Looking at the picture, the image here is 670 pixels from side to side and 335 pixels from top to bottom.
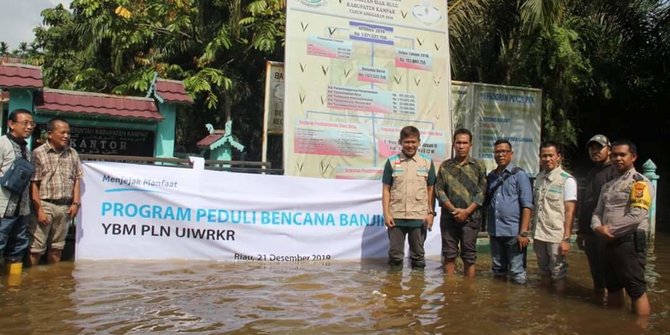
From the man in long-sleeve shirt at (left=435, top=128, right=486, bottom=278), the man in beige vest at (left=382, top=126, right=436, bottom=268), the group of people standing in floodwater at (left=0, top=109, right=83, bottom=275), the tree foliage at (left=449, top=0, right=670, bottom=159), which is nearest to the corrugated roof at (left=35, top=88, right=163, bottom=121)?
the group of people standing in floodwater at (left=0, top=109, right=83, bottom=275)

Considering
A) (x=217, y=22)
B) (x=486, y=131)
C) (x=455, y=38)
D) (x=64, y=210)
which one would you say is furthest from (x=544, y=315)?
(x=217, y=22)

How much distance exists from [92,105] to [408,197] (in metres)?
5.22

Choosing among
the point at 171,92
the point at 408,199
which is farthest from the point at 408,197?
the point at 171,92

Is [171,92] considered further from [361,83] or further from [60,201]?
[60,201]

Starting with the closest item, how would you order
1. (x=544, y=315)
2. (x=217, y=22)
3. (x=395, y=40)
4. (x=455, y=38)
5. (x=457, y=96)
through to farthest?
(x=544, y=315), (x=395, y=40), (x=457, y=96), (x=455, y=38), (x=217, y=22)

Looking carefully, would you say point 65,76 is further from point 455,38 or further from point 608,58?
point 608,58

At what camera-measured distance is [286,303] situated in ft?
15.8

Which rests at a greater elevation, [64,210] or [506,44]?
[506,44]

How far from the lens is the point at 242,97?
16406 mm

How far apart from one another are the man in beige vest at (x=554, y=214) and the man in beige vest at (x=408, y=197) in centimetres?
110

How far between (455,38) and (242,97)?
7166 millimetres

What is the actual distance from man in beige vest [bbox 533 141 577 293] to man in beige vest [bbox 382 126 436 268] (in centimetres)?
110

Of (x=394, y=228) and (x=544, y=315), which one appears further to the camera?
(x=394, y=228)

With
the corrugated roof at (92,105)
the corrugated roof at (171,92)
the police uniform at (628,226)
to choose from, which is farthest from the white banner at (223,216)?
the corrugated roof at (171,92)
